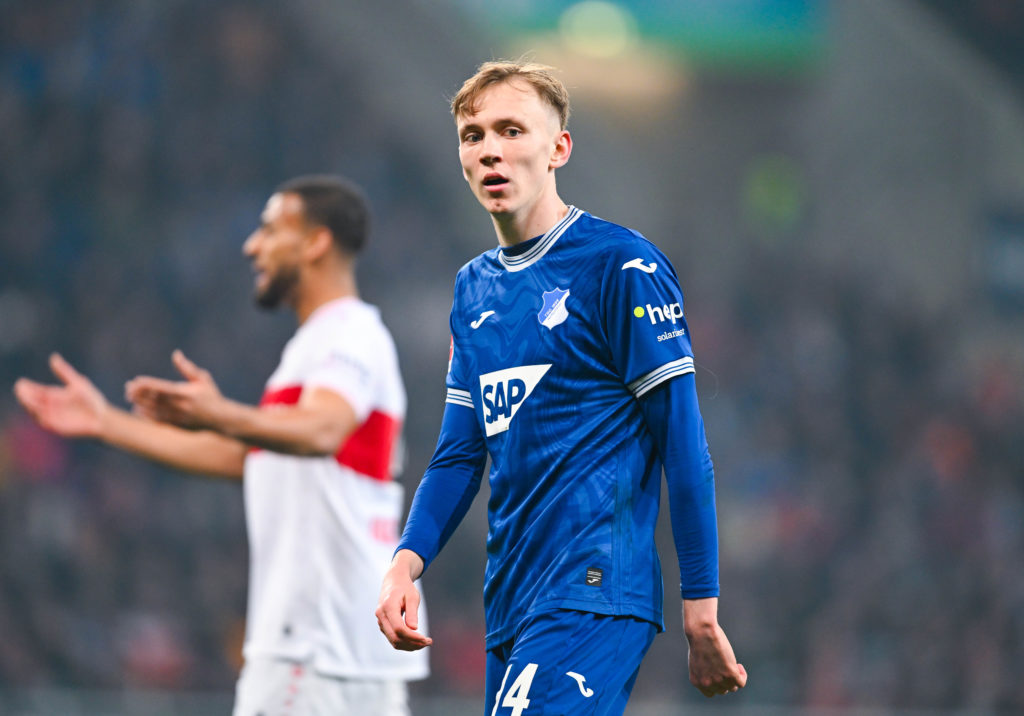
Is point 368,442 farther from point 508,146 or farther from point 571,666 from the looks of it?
point 571,666

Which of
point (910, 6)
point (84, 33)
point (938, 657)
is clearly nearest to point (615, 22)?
point (910, 6)

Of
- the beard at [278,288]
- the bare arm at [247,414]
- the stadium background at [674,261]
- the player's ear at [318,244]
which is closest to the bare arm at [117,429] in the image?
the bare arm at [247,414]

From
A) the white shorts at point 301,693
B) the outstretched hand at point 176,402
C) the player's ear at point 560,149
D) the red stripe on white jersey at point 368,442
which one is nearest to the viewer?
the player's ear at point 560,149

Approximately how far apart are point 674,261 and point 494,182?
13.6 meters

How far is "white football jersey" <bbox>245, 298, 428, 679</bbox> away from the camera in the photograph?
13.5ft

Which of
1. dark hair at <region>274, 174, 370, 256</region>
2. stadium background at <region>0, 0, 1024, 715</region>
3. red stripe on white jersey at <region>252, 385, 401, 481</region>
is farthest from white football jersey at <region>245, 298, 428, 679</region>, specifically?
stadium background at <region>0, 0, 1024, 715</region>

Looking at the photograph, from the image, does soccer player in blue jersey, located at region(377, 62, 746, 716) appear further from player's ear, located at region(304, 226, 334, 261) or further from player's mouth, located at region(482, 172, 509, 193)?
player's ear, located at region(304, 226, 334, 261)

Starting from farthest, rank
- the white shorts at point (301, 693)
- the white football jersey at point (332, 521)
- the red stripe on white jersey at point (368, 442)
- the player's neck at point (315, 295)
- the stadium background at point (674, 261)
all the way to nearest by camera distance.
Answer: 1. the stadium background at point (674, 261)
2. the player's neck at point (315, 295)
3. the red stripe on white jersey at point (368, 442)
4. the white football jersey at point (332, 521)
5. the white shorts at point (301, 693)

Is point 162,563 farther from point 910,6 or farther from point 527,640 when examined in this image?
point 910,6

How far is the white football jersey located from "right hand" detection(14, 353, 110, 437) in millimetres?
577

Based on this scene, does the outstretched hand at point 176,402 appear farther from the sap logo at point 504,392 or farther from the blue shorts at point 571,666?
the blue shorts at point 571,666

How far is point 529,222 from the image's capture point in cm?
289

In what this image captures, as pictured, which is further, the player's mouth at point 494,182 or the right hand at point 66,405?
the right hand at point 66,405

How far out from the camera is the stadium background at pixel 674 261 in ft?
35.6
